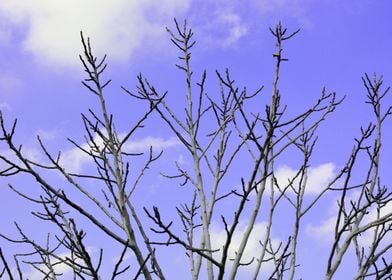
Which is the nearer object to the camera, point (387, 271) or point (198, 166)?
point (387, 271)

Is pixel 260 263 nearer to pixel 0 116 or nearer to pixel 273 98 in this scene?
pixel 273 98

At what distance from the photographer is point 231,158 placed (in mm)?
4180

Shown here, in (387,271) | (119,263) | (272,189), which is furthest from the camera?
(272,189)

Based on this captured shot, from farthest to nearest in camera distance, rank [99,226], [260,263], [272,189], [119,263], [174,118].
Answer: [174,118] < [272,189] < [260,263] < [99,226] < [119,263]

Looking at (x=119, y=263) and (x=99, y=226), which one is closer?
(x=119, y=263)

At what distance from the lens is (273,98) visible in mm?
3404

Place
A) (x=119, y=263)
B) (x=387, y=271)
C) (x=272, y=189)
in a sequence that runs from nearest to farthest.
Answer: (x=119, y=263) → (x=387, y=271) → (x=272, y=189)

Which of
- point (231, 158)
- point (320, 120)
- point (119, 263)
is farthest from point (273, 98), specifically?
point (119, 263)

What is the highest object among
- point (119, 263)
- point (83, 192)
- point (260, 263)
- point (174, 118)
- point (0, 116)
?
point (174, 118)

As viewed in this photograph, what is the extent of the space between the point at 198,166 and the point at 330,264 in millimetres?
1405

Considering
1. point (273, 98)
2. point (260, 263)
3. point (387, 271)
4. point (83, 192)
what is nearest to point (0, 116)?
point (83, 192)

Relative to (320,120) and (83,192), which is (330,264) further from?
(83,192)

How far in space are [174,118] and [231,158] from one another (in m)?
0.64

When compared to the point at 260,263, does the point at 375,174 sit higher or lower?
higher
